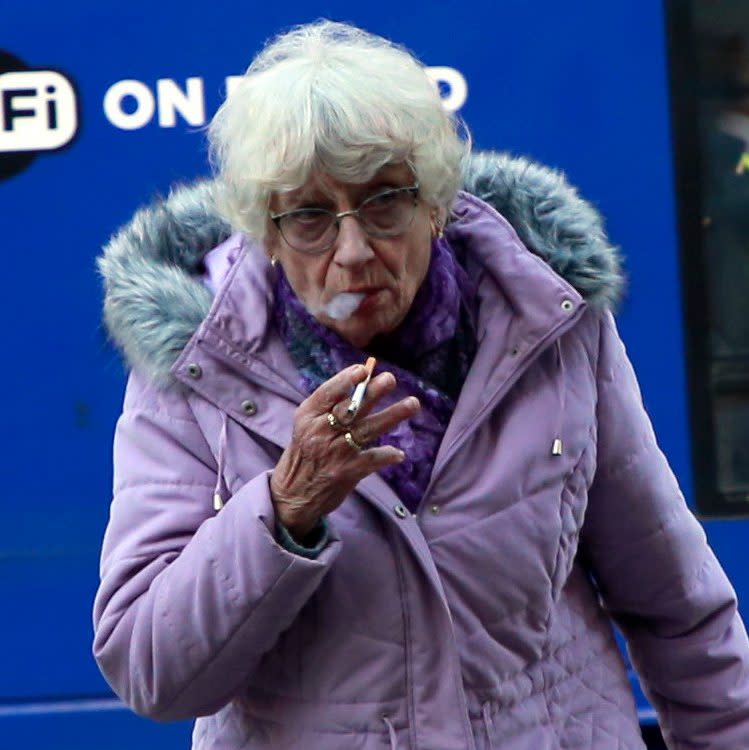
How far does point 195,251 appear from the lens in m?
1.98

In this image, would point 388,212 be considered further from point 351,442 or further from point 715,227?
point 715,227

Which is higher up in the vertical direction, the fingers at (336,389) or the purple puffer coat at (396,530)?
the fingers at (336,389)

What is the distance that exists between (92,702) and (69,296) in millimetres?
858

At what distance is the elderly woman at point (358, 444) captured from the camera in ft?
5.59

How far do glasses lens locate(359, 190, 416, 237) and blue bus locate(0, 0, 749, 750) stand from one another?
5.16 ft

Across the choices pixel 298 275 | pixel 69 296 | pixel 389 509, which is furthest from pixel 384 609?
pixel 69 296

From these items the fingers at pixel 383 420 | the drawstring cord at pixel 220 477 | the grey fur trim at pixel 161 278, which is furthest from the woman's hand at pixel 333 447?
the grey fur trim at pixel 161 278

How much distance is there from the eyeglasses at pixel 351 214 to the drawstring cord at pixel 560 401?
0.86 feet

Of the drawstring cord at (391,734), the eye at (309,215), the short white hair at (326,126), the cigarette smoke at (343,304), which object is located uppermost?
the short white hair at (326,126)

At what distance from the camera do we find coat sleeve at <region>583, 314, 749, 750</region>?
1.97 metres

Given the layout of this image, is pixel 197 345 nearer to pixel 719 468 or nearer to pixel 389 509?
pixel 389 509

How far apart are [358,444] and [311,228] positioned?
0.27 m

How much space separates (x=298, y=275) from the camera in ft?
5.94

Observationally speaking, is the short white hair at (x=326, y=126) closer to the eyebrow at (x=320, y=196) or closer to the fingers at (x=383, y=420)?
the eyebrow at (x=320, y=196)
